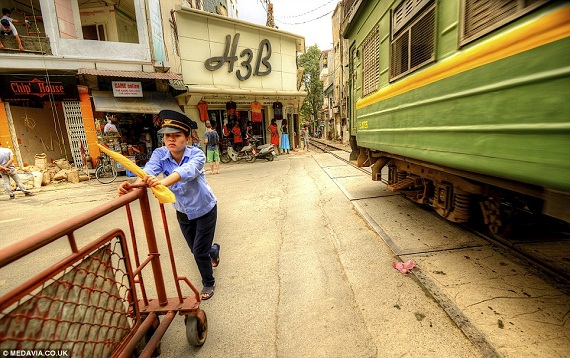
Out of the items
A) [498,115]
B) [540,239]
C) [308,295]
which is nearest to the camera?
[498,115]

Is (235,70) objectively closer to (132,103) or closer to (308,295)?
(132,103)

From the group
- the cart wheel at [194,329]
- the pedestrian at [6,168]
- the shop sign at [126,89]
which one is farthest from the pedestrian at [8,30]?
the cart wheel at [194,329]

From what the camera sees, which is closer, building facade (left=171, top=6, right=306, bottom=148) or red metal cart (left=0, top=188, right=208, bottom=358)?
red metal cart (left=0, top=188, right=208, bottom=358)

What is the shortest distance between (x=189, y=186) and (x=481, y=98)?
2535 millimetres

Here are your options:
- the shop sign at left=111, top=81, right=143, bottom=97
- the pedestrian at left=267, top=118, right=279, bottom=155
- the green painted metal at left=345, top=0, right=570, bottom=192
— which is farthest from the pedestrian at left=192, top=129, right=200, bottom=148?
the green painted metal at left=345, top=0, right=570, bottom=192

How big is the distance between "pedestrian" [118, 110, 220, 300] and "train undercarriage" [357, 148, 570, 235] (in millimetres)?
2484

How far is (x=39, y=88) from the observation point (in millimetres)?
9938

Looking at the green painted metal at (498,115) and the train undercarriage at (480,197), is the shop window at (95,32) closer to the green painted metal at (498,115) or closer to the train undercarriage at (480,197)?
the train undercarriage at (480,197)

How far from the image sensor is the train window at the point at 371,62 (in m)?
4.60

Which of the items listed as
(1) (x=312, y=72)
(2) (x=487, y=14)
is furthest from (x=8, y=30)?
(1) (x=312, y=72)

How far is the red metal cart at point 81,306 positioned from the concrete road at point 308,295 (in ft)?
1.36

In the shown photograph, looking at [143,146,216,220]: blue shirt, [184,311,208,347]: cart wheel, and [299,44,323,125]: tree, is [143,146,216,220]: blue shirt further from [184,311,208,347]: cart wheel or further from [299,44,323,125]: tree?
[299,44,323,125]: tree

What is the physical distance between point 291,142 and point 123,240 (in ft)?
56.2

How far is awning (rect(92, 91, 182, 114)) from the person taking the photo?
1039 cm
